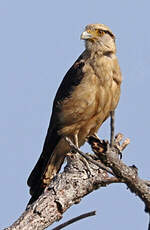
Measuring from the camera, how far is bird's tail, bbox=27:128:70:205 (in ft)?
23.2

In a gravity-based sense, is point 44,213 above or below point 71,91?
below

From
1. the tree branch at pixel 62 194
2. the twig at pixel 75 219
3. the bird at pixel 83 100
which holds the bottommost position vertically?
the twig at pixel 75 219

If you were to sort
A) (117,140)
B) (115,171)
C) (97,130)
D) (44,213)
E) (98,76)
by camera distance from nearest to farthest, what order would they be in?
(115,171) → (44,213) → (117,140) → (98,76) → (97,130)

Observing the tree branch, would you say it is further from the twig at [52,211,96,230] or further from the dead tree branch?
the twig at [52,211,96,230]

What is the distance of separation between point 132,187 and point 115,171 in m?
0.36

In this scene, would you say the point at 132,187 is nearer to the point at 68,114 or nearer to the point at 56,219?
the point at 56,219

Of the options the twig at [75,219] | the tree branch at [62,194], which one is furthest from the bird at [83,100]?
the twig at [75,219]

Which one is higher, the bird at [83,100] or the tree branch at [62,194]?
the bird at [83,100]

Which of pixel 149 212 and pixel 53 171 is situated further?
pixel 53 171

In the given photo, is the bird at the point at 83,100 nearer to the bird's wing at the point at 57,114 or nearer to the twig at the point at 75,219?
the bird's wing at the point at 57,114

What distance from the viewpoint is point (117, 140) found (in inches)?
→ 262

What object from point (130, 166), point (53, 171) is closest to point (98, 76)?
point (53, 171)

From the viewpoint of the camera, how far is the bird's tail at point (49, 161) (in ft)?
23.2

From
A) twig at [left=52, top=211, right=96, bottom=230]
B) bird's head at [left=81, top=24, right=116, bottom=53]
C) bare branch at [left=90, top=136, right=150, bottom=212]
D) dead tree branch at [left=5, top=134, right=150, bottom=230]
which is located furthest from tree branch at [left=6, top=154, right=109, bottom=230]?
bird's head at [left=81, top=24, right=116, bottom=53]
